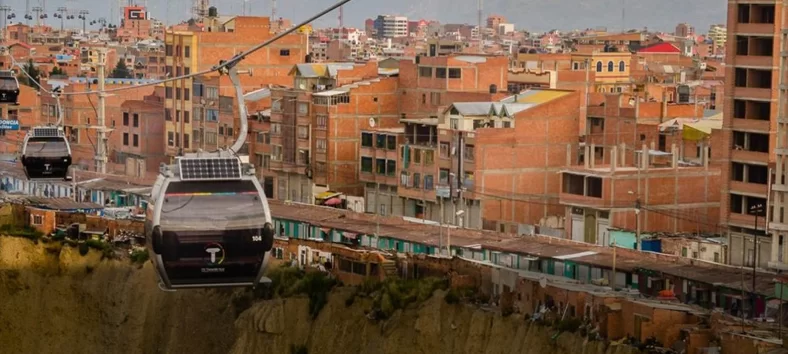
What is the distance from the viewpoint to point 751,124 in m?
59.7

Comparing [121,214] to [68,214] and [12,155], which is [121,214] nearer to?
[68,214]

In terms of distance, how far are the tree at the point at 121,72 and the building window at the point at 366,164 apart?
214 ft

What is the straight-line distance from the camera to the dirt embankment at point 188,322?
4934 centimetres

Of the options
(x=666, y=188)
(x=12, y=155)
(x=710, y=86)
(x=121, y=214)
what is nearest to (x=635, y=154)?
(x=666, y=188)

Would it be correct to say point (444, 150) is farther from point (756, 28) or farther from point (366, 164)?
point (756, 28)

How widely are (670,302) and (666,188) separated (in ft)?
68.8

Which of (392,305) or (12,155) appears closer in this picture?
(392,305)

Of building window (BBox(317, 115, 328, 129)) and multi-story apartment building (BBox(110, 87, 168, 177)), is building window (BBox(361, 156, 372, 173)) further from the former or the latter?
multi-story apartment building (BBox(110, 87, 168, 177))

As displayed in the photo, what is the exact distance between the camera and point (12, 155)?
10775 cm

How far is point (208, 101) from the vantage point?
90.9 meters

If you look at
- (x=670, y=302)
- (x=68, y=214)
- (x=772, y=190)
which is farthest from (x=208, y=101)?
(x=670, y=302)

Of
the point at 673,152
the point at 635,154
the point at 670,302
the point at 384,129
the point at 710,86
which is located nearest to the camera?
the point at 670,302

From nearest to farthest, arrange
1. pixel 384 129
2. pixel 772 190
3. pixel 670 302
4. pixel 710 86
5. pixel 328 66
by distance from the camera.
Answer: pixel 670 302 < pixel 772 190 < pixel 384 129 < pixel 328 66 < pixel 710 86

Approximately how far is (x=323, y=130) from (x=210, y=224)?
1944 inches
